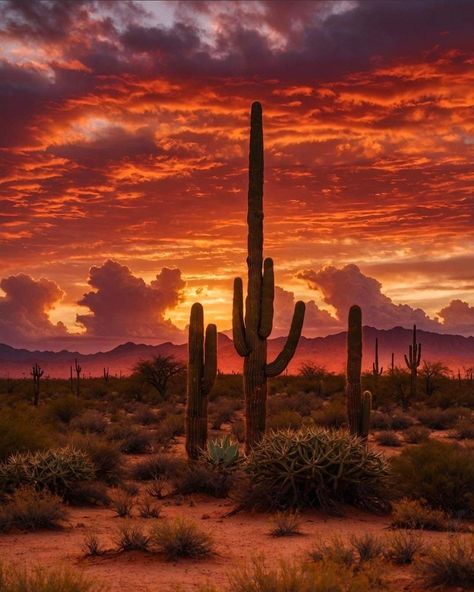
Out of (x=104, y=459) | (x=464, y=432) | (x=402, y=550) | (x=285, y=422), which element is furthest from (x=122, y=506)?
(x=464, y=432)

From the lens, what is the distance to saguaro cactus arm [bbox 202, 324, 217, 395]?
19.4m

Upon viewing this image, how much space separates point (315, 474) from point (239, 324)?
20.0 ft

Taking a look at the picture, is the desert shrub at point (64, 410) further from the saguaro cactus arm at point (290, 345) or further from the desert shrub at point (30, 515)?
the desert shrub at point (30, 515)

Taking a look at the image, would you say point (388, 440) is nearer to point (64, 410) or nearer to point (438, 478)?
point (438, 478)

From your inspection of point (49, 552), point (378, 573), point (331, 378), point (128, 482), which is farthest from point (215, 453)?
point (331, 378)

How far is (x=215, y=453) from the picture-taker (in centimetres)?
1755

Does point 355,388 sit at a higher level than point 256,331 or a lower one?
lower

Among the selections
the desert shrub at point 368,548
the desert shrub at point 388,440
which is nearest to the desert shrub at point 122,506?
the desert shrub at point 368,548

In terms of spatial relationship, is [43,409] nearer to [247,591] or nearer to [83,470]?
[83,470]

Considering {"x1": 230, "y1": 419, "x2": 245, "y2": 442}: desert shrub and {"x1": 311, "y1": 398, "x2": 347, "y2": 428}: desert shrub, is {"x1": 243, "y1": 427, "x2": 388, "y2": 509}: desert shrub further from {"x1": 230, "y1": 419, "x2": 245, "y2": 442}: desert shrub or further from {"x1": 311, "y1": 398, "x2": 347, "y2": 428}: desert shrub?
{"x1": 311, "y1": 398, "x2": 347, "y2": 428}: desert shrub

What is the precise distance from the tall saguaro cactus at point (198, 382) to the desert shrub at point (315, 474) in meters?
4.76

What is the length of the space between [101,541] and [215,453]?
5.80m

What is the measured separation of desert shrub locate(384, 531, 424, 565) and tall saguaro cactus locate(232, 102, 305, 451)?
845 centimetres

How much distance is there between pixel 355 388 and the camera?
19.8m
